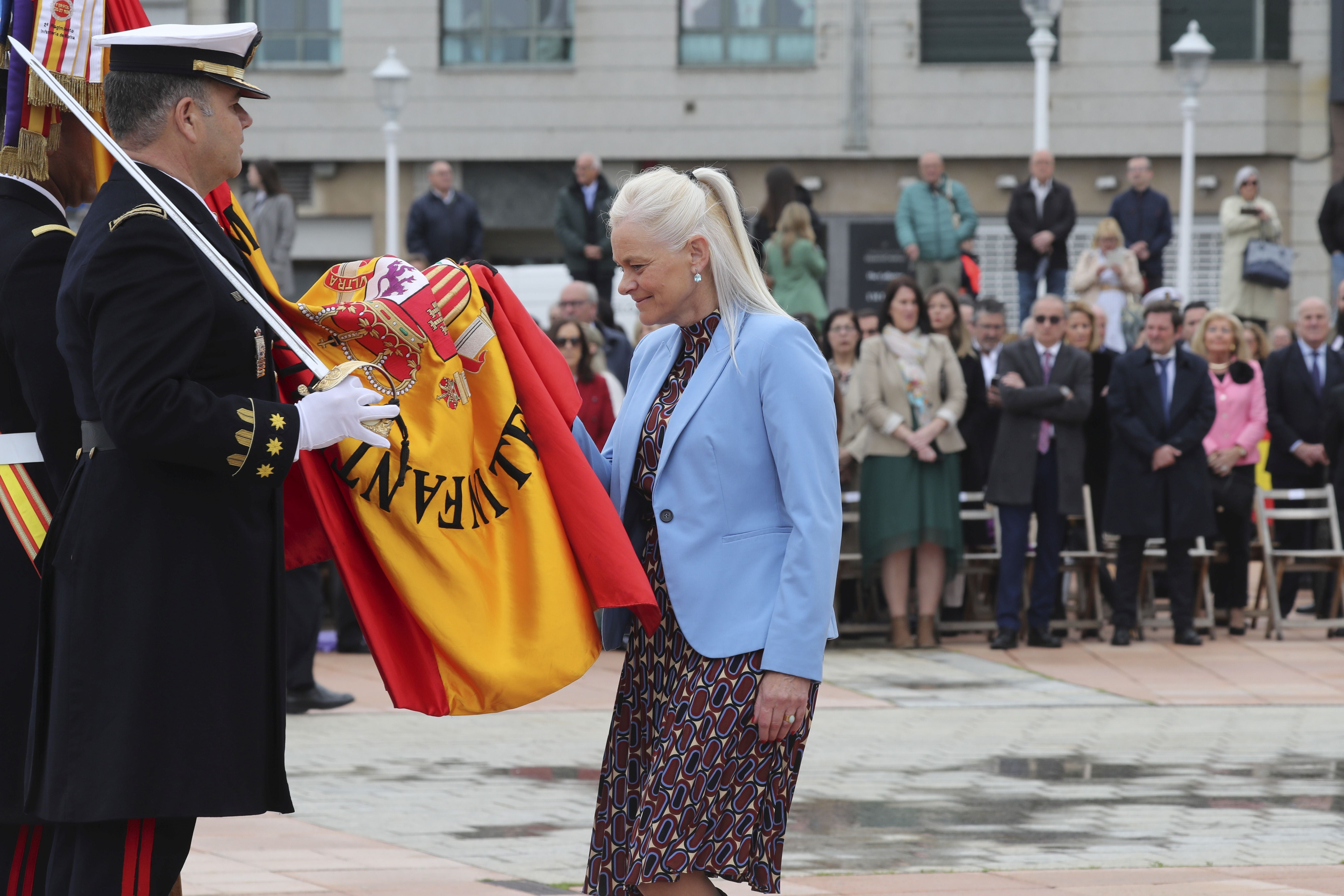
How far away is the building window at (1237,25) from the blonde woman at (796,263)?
13108mm

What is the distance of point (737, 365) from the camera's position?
13.4ft

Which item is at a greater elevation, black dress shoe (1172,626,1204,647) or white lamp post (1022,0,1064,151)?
white lamp post (1022,0,1064,151)

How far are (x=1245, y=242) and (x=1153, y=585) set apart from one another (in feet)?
22.6

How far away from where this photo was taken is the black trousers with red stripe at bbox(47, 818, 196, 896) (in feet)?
11.9

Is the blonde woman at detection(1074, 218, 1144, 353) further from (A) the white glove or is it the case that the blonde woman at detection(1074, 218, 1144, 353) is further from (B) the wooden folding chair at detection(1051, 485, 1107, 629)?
(A) the white glove

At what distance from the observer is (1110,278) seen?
1750cm

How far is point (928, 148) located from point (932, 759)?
721 inches

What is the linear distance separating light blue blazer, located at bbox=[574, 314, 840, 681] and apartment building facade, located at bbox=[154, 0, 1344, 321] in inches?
849

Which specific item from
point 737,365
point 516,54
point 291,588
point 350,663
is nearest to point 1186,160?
point 516,54

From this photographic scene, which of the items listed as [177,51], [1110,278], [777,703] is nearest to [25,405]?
[177,51]

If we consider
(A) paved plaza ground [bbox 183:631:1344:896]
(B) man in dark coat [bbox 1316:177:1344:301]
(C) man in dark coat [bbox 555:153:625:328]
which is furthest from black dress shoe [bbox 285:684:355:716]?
(B) man in dark coat [bbox 1316:177:1344:301]

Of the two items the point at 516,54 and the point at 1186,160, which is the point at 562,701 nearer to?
the point at 1186,160

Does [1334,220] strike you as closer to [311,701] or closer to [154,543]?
[311,701]

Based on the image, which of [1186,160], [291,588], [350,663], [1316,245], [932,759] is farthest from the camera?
[1316,245]
